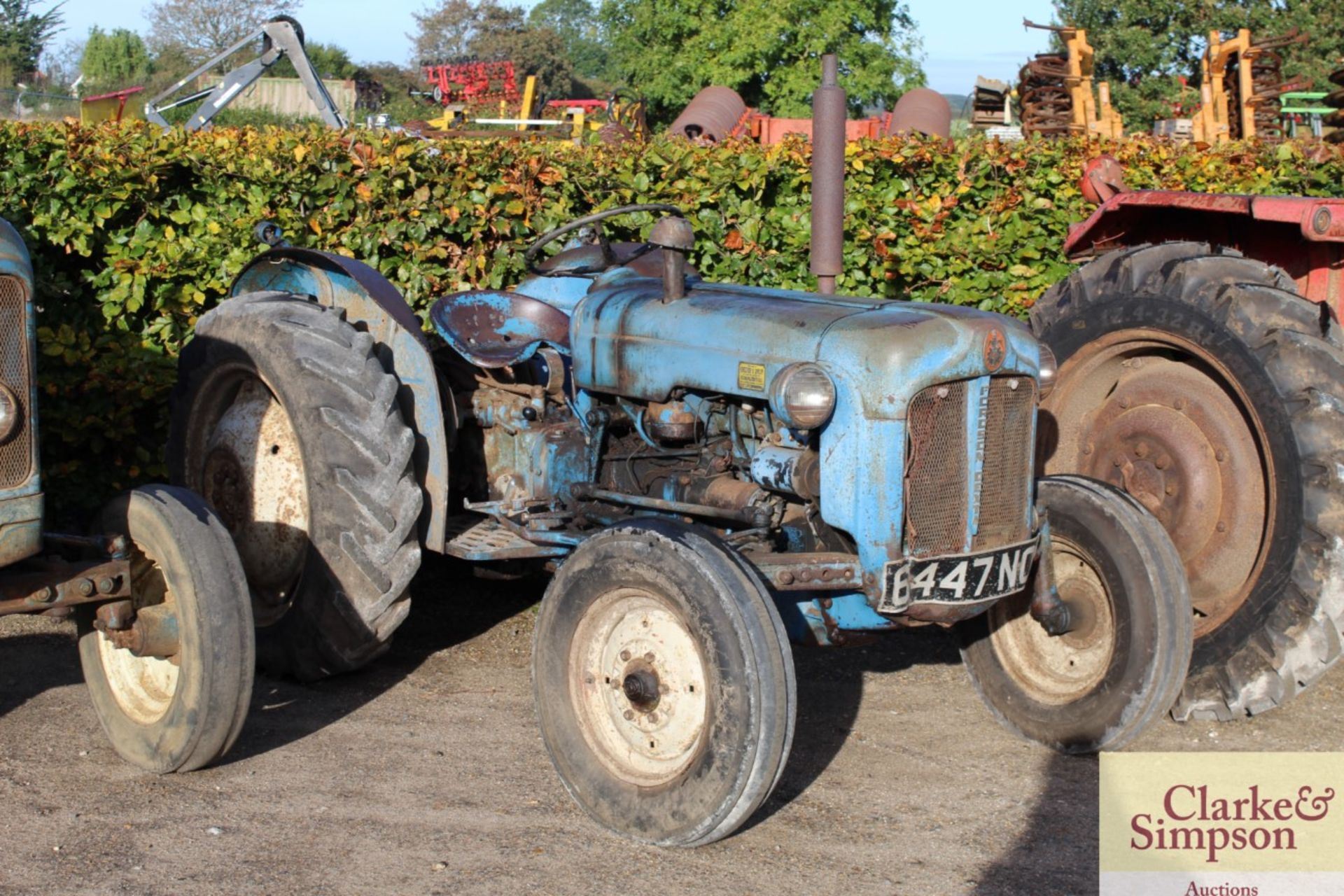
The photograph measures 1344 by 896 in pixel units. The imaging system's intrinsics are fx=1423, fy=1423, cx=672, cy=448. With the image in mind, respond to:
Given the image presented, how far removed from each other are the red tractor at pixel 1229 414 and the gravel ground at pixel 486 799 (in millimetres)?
439

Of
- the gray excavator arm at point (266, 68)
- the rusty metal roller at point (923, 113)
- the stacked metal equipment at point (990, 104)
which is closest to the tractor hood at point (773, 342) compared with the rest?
the gray excavator arm at point (266, 68)

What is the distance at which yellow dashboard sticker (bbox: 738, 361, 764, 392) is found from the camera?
165 inches

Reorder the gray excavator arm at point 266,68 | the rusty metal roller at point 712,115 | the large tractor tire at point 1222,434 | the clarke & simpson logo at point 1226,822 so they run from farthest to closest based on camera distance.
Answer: the rusty metal roller at point 712,115 → the gray excavator arm at point 266,68 → the large tractor tire at point 1222,434 → the clarke & simpson logo at point 1226,822

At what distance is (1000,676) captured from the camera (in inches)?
187

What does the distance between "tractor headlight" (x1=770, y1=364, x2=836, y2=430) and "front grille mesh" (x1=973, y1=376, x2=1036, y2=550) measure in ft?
1.68

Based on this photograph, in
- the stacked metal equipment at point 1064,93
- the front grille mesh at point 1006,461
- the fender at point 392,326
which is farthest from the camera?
the stacked metal equipment at point 1064,93

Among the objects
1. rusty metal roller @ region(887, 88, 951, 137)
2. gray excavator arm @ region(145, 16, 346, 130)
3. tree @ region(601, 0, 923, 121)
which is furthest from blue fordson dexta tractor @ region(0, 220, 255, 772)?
tree @ region(601, 0, 923, 121)

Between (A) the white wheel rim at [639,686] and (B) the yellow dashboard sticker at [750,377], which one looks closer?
(A) the white wheel rim at [639,686]

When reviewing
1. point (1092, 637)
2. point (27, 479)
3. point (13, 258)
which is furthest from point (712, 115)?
point (27, 479)

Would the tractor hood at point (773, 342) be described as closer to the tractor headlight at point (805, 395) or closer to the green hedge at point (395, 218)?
the tractor headlight at point (805, 395)

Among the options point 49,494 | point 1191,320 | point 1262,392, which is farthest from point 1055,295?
point 49,494

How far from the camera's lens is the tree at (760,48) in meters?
31.2

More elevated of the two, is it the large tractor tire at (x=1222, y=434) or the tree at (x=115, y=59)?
the tree at (x=115, y=59)

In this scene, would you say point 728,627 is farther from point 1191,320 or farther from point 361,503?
point 1191,320
